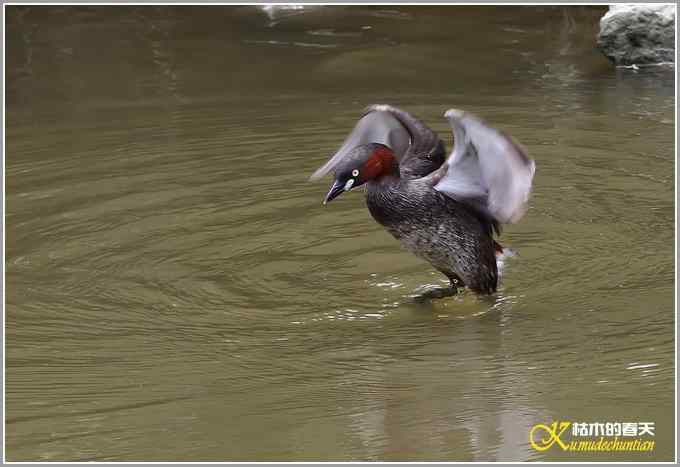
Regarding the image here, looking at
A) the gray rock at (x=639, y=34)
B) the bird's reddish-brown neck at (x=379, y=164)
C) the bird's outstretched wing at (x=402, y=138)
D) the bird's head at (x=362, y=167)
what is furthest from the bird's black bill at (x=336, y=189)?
the gray rock at (x=639, y=34)

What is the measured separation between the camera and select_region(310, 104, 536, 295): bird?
5406 millimetres

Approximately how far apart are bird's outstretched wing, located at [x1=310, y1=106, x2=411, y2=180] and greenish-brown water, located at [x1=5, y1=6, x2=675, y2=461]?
1.96ft

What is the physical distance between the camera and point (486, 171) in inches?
217

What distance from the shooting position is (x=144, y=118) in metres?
9.52

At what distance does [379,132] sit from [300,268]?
858 millimetres

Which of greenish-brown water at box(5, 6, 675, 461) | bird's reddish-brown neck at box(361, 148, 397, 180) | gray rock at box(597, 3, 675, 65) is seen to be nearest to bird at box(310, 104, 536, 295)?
bird's reddish-brown neck at box(361, 148, 397, 180)

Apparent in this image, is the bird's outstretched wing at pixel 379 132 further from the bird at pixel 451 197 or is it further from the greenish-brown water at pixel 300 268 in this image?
the greenish-brown water at pixel 300 268

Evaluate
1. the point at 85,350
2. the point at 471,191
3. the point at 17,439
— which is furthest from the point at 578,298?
the point at 17,439

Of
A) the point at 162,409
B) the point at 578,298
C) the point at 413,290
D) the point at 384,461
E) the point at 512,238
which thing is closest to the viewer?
the point at 384,461

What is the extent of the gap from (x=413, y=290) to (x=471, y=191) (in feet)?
2.10

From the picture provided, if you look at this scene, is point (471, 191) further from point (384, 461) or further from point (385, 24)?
point (385, 24)

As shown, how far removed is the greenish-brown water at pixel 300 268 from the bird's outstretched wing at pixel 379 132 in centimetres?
60

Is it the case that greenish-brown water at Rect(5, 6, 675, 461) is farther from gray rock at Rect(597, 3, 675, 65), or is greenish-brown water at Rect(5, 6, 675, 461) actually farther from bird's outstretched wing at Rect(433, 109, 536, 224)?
bird's outstretched wing at Rect(433, 109, 536, 224)

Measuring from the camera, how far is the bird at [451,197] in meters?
5.41
